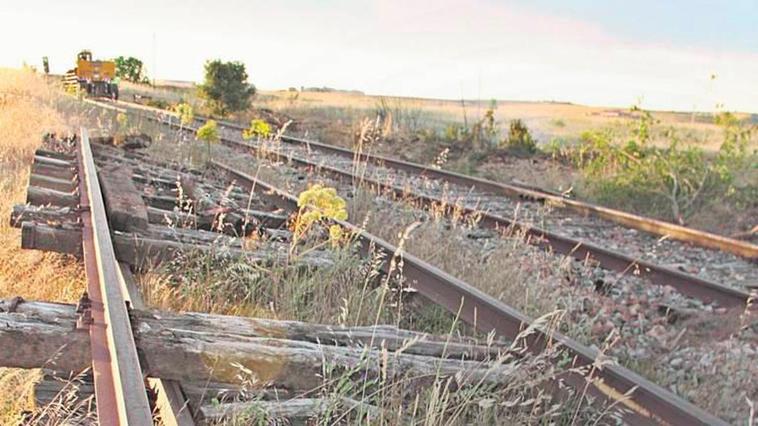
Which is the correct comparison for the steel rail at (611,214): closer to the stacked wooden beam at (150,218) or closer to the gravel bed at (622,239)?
the gravel bed at (622,239)

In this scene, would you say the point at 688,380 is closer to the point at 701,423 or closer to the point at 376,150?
the point at 701,423

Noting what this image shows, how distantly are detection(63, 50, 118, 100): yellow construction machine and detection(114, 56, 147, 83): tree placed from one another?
21367mm

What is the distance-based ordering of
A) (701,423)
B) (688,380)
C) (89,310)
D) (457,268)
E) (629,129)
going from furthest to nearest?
(629,129), (457,268), (688,380), (89,310), (701,423)

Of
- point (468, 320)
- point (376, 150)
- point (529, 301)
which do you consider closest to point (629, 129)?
point (376, 150)

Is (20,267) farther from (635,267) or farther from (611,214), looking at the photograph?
(611,214)

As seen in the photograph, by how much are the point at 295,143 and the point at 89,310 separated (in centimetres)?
1538

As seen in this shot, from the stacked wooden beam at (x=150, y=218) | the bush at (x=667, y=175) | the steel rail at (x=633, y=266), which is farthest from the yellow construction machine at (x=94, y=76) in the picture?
the steel rail at (x=633, y=266)

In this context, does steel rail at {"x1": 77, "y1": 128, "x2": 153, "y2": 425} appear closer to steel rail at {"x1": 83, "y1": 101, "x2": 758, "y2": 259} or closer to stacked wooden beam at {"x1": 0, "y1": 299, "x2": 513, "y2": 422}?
stacked wooden beam at {"x1": 0, "y1": 299, "x2": 513, "y2": 422}

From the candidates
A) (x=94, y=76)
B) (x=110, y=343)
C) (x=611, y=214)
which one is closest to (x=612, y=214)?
(x=611, y=214)

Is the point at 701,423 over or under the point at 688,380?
over

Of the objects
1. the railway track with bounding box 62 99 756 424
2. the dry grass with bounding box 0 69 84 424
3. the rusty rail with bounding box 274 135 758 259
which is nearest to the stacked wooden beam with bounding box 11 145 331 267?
the dry grass with bounding box 0 69 84 424

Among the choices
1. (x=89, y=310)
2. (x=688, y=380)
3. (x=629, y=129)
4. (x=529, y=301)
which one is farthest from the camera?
(x=629, y=129)

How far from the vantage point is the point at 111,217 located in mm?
4914

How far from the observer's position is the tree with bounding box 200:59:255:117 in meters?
27.8
